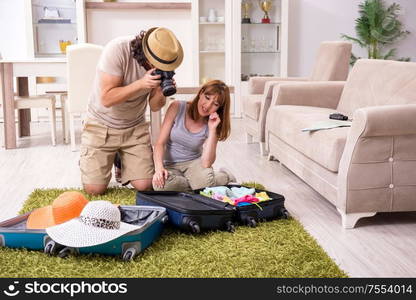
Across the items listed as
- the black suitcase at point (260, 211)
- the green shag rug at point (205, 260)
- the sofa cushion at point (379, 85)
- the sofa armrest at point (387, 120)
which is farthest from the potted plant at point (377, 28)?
the green shag rug at point (205, 260)

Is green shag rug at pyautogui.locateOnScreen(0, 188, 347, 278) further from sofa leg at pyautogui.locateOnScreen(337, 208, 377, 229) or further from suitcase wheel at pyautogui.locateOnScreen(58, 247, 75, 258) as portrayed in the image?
sofa leg at pyautogui.locateOnScreen(337, 208, 377, 229)

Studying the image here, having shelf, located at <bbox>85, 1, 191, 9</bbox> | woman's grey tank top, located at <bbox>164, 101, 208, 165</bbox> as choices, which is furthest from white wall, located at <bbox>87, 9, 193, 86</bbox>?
woman's grey tank top, located at <bbox>164, 101, 208, 165</bbox>

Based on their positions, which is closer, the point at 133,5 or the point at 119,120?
the point at 119,120

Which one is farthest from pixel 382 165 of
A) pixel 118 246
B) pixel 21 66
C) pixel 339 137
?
pixel 21 66

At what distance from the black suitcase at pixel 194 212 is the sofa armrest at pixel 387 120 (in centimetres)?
68

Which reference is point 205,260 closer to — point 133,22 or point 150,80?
point 150,80

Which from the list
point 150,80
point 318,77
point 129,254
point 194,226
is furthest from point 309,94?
point 129,254

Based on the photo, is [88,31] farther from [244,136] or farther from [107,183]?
[107,183]

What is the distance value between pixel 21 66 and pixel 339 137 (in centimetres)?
302

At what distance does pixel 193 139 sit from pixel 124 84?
17.9 inches

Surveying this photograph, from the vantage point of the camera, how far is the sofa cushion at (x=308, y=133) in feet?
9.01

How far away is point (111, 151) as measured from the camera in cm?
324

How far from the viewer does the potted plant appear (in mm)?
6773

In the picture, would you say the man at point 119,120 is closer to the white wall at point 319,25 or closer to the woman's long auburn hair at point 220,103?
the woman's long auburn hair at point 220,103
